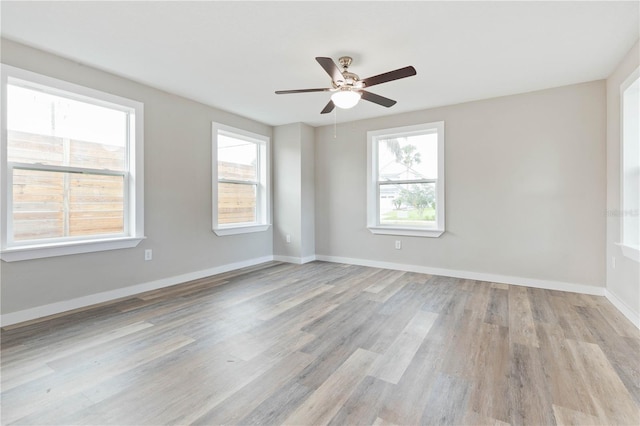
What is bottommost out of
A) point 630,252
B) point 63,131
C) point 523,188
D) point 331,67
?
point 630,252

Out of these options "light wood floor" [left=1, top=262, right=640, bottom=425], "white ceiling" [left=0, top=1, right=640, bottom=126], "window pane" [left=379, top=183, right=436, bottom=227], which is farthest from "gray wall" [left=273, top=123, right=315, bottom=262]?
"light wood floor" [left=1, top=262, right=640, bottom=425]

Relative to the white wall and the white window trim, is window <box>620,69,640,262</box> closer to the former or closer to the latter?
the white window trim

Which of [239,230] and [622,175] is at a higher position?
[622,175]

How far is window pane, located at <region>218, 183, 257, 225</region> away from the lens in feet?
15.8

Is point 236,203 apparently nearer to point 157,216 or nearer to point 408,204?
point 157,216

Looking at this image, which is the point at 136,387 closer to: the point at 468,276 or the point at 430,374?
the point at 430,374

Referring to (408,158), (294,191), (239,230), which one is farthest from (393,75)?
(239,230)

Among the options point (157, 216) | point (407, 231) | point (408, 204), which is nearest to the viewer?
point (157, 216)

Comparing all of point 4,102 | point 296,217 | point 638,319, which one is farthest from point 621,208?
point 4,102

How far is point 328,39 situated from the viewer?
8.67 feet

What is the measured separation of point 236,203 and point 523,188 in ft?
13.8

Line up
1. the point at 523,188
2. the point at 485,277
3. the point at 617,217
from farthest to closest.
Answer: the point at 485,277 < the point at 523,188 < the point at 617,217

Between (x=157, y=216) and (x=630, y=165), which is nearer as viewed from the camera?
(x=630, y=165)

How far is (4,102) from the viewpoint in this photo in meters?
2.64
